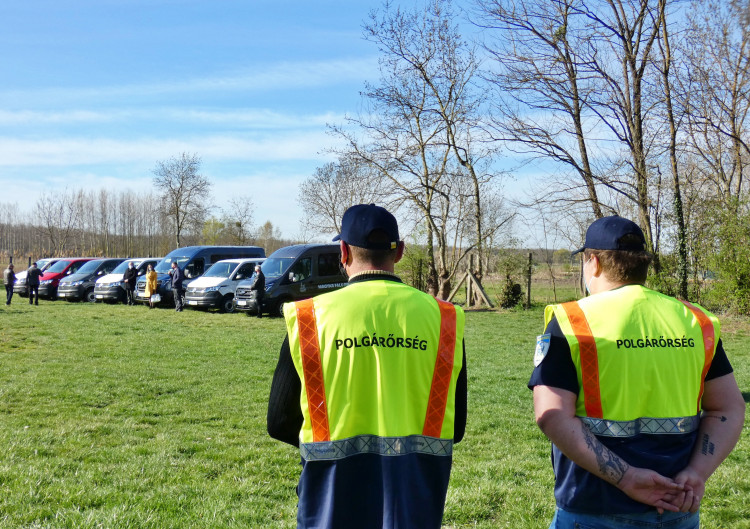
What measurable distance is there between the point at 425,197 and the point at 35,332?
50.0 ft

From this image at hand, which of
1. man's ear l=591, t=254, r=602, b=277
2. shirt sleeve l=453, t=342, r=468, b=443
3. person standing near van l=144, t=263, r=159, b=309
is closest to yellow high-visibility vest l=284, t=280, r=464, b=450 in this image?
shirt sleeve l=453, t=342, r=468, b=443

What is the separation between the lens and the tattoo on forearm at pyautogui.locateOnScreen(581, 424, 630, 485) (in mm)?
2221

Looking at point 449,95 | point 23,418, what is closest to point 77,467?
point 23,418

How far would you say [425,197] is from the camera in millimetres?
25578

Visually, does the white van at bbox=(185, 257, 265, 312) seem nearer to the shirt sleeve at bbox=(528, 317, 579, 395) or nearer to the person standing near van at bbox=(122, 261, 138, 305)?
the person standing near van at bbox=(122, 261, 138, 305)

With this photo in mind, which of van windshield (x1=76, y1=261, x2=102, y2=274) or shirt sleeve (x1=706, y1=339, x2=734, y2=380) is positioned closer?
shirt sleeve (x1=706, y1=339, x2=734, y2=380)

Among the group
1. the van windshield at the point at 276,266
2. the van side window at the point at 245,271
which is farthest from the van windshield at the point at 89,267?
the van windshield at the point at 276,266

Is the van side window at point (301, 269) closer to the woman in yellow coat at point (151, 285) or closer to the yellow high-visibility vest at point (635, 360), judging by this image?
the woman in yellow coat at point (151, 285)

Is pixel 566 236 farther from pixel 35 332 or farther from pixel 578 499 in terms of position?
pixel 578 499

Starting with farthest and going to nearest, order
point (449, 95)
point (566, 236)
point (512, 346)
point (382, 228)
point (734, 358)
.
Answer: point (449, 95), point (566, 236), point (512, 346), point (734, 358), point (382, 228)

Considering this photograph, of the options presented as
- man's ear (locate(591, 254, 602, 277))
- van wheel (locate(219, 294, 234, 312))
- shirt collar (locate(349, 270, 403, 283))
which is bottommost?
van wheel (locate(219, 294, 234, 312))

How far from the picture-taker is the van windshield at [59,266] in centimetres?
2928

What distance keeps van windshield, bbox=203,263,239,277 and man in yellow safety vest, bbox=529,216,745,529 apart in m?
21.5

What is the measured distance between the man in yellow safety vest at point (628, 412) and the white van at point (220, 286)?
21.1m
